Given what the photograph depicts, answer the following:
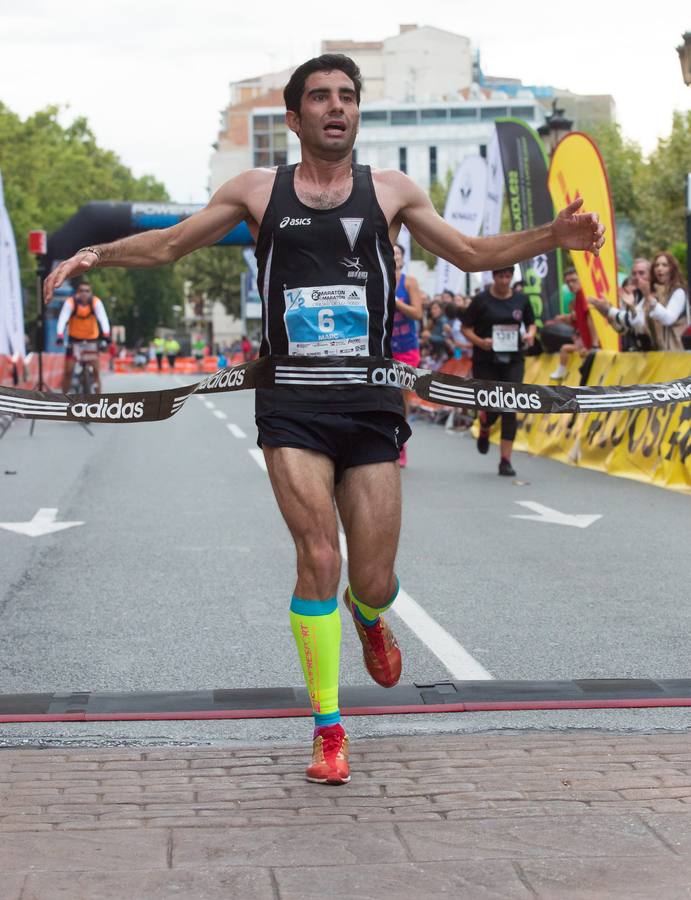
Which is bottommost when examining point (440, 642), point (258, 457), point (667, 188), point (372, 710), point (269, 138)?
point (258, 457)

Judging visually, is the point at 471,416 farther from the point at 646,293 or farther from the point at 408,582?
the point at 408,582

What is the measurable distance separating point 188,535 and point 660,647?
4.60 meters

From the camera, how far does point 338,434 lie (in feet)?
15.9

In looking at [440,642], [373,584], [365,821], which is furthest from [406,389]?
[440,642]

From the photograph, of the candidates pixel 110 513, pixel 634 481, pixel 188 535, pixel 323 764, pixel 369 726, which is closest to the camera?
pixel 323 764

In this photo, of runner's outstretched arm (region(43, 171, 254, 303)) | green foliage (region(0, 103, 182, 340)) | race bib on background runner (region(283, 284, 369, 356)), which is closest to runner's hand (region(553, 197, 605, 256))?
race bib on background runner (region(283, 284, 369, 356))

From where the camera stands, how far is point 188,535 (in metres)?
10.6

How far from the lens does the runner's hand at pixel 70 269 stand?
186 inches

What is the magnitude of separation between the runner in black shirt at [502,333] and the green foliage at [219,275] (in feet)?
285

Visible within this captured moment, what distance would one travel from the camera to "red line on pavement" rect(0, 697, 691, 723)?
533 centimetres

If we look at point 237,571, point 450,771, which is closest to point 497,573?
point 237,571

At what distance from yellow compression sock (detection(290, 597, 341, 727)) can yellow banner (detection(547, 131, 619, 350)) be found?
1199 centimetres

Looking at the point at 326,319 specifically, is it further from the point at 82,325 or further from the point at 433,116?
the point at 433,116

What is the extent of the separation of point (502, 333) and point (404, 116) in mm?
126954
